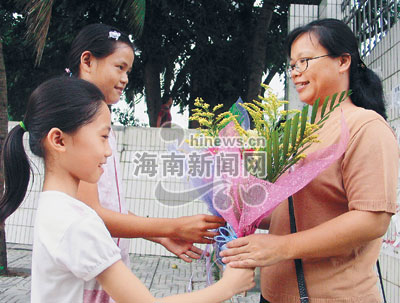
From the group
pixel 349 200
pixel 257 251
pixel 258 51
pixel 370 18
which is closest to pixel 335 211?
pixel 349 200

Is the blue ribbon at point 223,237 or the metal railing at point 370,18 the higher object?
the metal railing at point 370,18

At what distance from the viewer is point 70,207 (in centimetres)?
114

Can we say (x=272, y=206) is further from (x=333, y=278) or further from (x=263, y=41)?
(x=263, y=41)

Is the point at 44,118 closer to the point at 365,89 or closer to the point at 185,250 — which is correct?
the point at 185,250

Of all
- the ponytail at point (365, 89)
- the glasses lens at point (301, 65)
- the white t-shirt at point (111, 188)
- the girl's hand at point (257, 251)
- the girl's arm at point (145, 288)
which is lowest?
the girl's arm at point (145, 288)

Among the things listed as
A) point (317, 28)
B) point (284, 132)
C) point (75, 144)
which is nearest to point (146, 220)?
point (75, 144)

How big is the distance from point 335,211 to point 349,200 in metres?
0.10

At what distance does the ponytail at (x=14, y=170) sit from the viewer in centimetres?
133

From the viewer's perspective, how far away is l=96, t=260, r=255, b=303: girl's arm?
1.10m

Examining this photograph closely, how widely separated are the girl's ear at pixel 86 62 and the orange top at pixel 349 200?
0.96 m

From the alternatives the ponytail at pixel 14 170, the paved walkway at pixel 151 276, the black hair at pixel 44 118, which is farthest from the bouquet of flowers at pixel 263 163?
the paved walkway at pixel 151 276

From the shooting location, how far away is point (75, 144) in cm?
123

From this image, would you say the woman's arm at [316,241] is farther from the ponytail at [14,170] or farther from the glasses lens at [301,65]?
the ponytail at [14,170]

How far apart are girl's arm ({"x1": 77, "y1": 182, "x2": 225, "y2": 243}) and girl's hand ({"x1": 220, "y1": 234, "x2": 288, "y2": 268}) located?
19 centimetres
